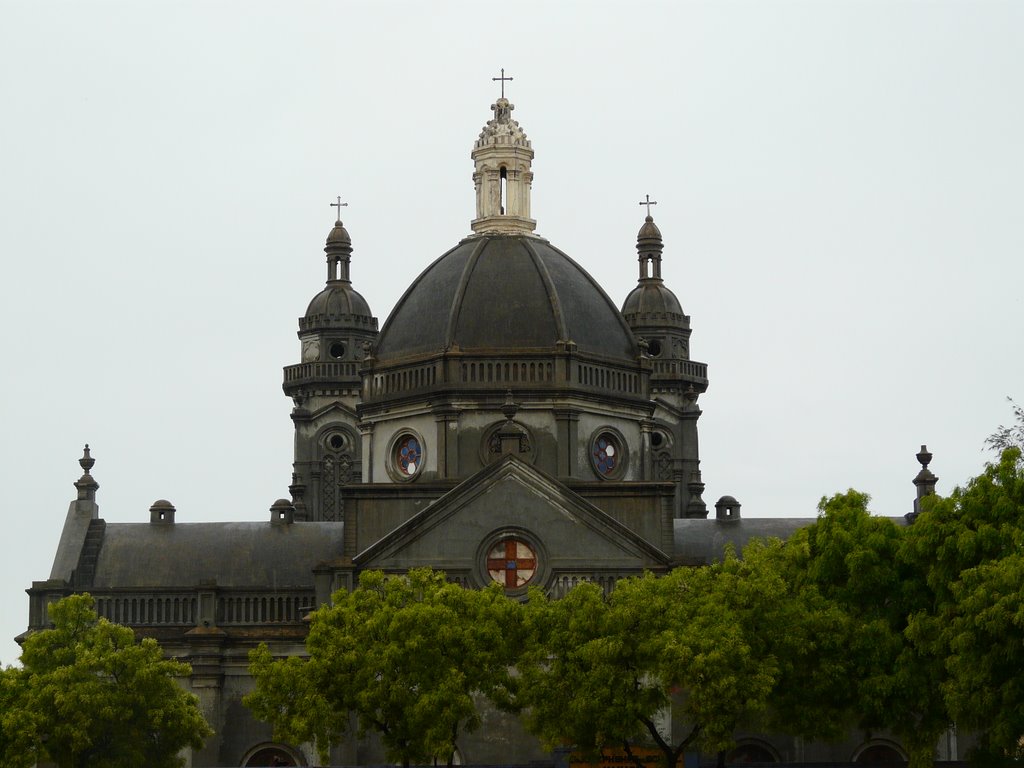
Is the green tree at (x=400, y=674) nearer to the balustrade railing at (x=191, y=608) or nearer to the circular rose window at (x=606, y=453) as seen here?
the balustrade railing at (x=191, y=608)

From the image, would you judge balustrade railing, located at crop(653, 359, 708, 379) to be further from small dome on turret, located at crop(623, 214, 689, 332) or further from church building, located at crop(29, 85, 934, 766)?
church building, located at crop(29, 85, 934, 766)

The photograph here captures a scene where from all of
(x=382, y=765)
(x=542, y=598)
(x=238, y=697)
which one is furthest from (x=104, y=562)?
(x=542, y=598)

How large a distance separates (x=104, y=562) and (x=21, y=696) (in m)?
16.5

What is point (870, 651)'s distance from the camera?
66.2m

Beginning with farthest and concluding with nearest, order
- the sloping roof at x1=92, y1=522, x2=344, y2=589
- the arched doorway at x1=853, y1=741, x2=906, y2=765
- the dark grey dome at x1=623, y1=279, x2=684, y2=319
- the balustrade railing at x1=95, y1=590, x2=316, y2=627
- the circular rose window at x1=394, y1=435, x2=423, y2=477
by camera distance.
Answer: the dark grey dome at x1=623, y1=279, x2=684, y2=319, the circular rose window at x1=394, y1=435, x2=423, y2=477, the sloping roof at x1=92, y1=522, x2=344, y2=589, the balustrade railing at x1=95, y1=590, x2=316, y2=627, the arched doorway at x1=853, y1=741, x2=906, y2=765

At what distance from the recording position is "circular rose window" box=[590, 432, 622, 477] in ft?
286

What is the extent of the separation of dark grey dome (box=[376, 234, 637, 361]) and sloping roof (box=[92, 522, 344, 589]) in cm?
765

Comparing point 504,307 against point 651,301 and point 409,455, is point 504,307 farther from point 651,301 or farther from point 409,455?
point 651,301

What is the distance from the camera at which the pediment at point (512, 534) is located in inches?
3169

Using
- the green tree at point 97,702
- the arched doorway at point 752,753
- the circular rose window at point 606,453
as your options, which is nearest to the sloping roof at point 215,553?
the circular rose window at point 606,453

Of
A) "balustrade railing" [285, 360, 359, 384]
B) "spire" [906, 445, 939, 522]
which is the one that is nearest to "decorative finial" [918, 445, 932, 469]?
"spire" [906, 445, 939, 522]

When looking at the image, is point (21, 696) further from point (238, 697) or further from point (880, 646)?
point (880, 646)

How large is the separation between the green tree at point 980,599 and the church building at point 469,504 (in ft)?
54.2

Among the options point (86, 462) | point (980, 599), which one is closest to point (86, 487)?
point (86, 462)
